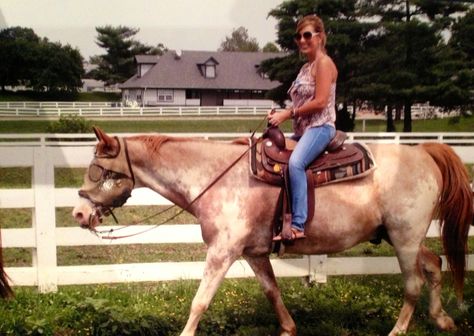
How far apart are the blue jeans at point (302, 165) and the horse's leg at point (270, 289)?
0.61 meters

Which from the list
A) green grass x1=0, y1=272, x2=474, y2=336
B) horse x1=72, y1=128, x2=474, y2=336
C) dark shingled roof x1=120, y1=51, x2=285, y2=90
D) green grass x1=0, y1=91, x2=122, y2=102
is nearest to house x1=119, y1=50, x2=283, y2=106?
dark shingled roof x1=120, y1=51, x2=285, y2=90

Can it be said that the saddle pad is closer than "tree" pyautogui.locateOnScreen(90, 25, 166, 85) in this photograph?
Yes

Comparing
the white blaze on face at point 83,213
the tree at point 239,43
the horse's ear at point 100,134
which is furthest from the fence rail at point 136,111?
the white blaze on face at point 83,213

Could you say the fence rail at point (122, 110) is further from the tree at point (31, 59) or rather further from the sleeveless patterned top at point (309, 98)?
the sleeveless patterned top at point (309, 98)

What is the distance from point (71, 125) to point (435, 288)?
10.9ft

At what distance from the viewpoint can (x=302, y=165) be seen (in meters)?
3.86

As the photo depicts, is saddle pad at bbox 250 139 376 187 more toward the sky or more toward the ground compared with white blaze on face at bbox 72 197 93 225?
more toward the sky

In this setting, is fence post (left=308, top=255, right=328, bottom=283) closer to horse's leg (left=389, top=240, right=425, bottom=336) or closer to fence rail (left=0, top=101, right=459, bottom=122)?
horse's leg (left=389, top=240, right=425, bottom=336)

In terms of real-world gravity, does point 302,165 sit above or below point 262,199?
above

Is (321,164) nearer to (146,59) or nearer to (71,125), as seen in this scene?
(146,59)

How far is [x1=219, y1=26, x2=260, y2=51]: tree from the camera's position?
4.81 m

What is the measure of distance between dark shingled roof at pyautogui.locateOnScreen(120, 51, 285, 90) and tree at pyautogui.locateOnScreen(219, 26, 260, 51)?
0.17 ft

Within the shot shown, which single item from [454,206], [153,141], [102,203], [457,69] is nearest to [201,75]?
[153,141]

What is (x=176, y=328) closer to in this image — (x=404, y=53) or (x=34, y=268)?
(x=34, y=268)
